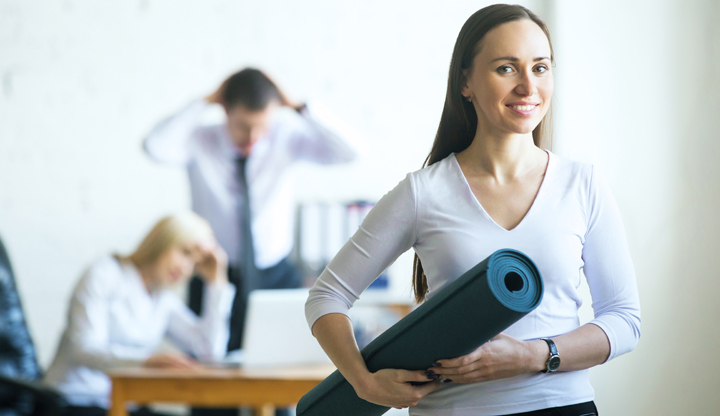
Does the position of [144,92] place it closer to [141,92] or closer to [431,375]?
[141,92]

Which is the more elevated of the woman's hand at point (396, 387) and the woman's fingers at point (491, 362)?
the woman's fingers at point (491, 362)

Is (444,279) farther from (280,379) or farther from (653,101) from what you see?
(653,101)

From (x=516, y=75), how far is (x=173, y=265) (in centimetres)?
243

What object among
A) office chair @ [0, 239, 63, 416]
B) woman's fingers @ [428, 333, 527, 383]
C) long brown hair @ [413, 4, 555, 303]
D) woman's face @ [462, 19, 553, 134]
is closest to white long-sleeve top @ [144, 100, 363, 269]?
office chair @ [0, 239, 63, 416]

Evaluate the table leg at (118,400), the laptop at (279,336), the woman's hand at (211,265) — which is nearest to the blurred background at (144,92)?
the woman's hand at (211,265)

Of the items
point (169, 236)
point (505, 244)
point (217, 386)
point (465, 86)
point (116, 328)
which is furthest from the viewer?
point (169, 236)

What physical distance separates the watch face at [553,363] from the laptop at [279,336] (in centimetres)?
181

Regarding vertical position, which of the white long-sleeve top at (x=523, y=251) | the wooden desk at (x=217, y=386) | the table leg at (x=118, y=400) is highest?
the white long-sleeve top at (x=523, y=251)

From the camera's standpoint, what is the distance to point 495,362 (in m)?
0.77

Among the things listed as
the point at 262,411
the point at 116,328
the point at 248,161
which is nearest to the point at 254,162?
the point at 248,161

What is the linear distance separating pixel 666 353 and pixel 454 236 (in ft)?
6.25

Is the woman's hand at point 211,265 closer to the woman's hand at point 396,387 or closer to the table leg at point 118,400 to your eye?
the table leg at point 118,400

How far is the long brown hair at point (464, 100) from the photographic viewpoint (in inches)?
34.9

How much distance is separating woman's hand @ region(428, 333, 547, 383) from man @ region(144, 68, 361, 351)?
264 cm
